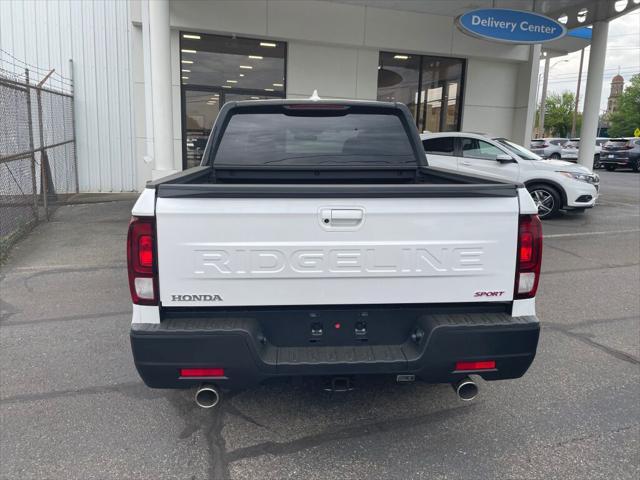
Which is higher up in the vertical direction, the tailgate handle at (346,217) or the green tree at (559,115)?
the green tree at (559,115)

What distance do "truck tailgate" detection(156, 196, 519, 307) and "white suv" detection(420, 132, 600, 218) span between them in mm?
8105

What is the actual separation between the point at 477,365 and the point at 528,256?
655 mm

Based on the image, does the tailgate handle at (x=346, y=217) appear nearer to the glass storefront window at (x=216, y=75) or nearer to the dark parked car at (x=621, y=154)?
the glass storefront window at (x=216, y=75)

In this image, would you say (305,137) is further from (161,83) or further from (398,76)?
(398,76)

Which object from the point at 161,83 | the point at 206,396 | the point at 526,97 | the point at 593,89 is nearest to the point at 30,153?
the point at 161,83

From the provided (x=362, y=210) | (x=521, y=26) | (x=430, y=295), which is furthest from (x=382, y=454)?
(x=521, y=26)

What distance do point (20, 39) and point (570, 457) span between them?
48.2 ft

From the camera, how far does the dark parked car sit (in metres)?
27.7

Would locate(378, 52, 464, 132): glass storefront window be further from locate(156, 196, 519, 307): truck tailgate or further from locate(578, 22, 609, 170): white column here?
locate(156, 196, 519, 307): truck tailgate

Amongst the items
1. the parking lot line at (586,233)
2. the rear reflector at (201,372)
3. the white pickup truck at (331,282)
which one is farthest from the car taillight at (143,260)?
the parking lot line at (586,233)

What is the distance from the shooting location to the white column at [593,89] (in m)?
13.5

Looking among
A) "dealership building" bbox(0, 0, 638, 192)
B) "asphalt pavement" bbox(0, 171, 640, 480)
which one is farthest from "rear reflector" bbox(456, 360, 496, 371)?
"dealership building" bbox(0, 0, 638, 192)

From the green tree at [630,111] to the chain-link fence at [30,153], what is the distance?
74.4 metres

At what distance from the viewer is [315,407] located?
3.51 metres
